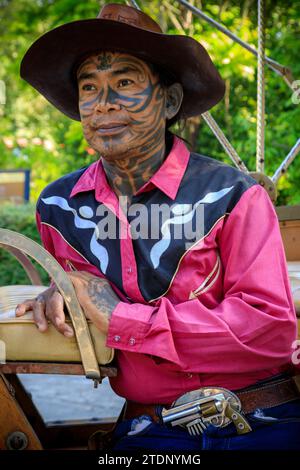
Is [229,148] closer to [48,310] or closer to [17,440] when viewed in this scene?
[48,310]

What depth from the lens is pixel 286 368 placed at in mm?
2293

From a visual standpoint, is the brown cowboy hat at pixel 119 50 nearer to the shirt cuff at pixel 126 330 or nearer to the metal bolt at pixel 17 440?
the shirt cuff at pixel 126 330

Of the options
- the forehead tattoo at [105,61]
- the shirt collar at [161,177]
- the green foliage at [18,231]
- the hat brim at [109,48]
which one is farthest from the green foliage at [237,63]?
the forehead tattoo at [105,61]

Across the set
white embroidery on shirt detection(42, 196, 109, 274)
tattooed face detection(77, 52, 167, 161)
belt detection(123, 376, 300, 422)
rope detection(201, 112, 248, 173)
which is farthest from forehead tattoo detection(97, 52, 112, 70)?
belt detection(123, 376, 300, 422)

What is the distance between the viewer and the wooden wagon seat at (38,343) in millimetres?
2018

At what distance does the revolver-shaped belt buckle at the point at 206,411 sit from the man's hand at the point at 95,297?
1.12 ft

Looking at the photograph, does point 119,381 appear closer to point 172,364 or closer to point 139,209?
point 172,364

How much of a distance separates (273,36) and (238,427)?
5.01 m

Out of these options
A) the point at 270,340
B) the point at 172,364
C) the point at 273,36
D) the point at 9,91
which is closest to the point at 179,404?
the point at 172,364

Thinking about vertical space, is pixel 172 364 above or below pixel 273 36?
below

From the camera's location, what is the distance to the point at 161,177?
2.27 m

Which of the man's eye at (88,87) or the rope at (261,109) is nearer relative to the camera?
the man's eye at (88,87)

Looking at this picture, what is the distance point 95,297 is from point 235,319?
410 mm
